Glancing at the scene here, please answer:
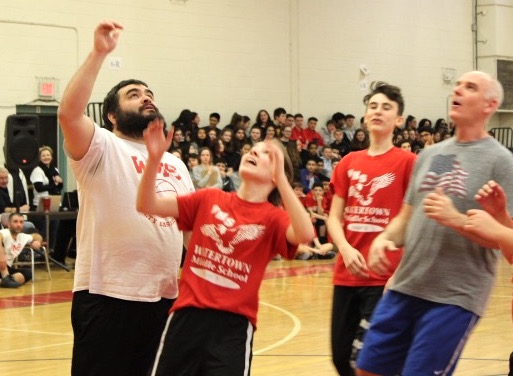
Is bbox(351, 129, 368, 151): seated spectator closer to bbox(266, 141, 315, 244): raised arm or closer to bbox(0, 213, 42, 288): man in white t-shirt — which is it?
bbox(0, 213, 42, 288): man in white t-shirt

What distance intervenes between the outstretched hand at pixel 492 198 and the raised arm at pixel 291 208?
760 millimetres

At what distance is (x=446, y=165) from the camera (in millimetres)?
4406

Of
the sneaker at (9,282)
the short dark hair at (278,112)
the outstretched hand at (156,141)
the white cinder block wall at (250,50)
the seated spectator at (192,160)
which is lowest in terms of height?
the sneaker at (9,282)

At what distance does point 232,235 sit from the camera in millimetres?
4379

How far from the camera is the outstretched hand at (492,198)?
403cm

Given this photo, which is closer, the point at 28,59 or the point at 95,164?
the point at 95,164

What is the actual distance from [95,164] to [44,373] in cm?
350

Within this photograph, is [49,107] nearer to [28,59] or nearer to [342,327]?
[28,59]

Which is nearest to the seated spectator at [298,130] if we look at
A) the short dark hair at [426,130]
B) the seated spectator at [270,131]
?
the seated spectator at [270,131]

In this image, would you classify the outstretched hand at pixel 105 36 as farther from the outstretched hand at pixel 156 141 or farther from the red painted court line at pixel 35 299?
the red painted court line at pixel 35 299

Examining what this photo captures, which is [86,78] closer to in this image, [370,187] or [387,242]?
[387,242]

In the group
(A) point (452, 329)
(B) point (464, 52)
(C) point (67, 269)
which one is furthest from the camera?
(B) point (464, 52)

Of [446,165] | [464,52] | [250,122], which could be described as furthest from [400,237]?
[464,52]

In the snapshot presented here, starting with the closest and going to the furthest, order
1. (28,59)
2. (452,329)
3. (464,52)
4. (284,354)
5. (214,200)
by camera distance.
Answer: (452,329) < (214,200) < (284,354) < (28,59) < (464,52)
